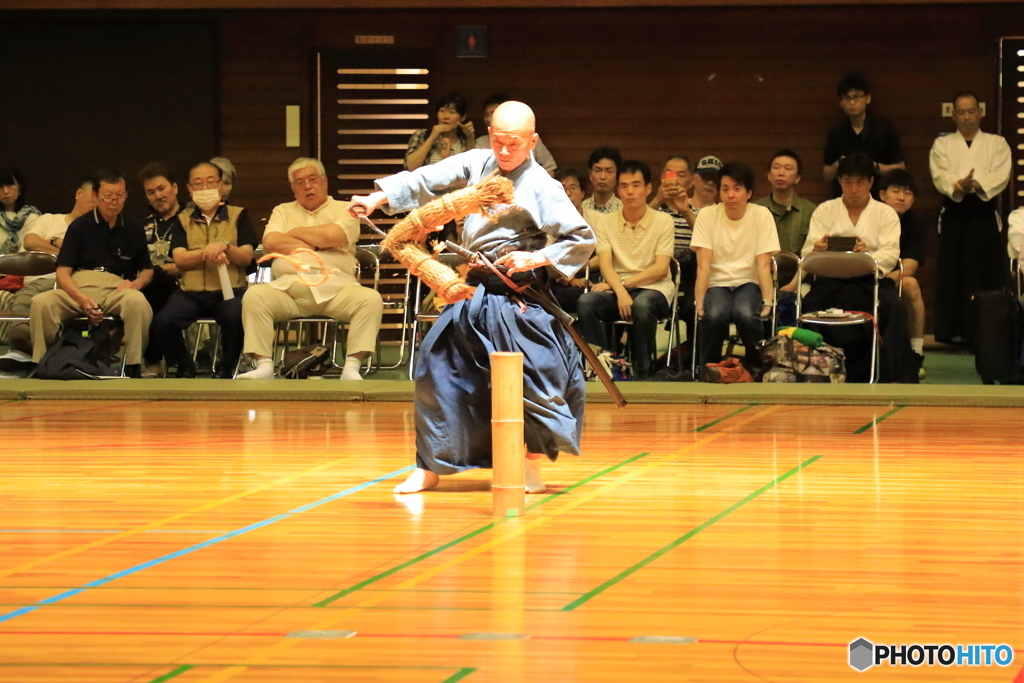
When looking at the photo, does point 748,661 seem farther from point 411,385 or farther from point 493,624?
point 411,385

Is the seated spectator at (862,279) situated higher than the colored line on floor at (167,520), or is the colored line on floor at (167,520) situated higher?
the seated spectator at (862,279)

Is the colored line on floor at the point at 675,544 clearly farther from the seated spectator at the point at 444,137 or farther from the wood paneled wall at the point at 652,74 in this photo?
the wood paneled wall at the point at 652,74

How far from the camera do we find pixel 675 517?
4.11 meters

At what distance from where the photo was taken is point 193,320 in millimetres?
8266

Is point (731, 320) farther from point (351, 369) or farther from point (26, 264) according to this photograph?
point (26, 264)

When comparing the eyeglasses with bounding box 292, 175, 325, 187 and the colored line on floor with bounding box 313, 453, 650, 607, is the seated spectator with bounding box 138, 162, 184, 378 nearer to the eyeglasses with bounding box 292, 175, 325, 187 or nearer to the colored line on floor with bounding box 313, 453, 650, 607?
the eyeglasses with bounding box 292, 175, 325, 187

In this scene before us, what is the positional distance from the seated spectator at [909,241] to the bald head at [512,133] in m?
4.23

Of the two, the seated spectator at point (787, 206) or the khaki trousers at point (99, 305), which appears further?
the seated spectator at point (787, 206)

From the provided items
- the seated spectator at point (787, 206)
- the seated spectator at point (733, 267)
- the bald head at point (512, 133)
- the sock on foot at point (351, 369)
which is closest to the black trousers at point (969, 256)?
the seated spectator at point (787, 206)

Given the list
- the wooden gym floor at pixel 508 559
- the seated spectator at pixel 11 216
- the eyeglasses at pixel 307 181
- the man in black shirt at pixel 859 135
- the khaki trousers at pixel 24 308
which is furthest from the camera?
the man in black shirt at pixel 859 135

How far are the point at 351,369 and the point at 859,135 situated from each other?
4.04 metres

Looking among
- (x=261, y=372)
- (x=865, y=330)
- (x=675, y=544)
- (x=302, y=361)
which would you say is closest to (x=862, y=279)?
(x=865, y=330)

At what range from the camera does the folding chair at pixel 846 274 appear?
305 inches

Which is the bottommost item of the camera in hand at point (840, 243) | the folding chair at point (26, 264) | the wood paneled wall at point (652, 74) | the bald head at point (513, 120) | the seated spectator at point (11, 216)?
the folding chair at point (26, 264)
